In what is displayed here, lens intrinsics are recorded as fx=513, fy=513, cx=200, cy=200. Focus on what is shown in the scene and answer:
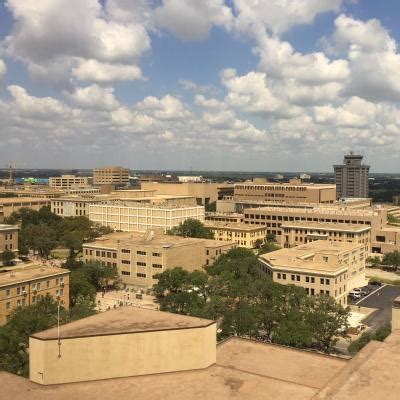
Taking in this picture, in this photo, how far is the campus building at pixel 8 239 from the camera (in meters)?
88.4

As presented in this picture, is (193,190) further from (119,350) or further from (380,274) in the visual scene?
(119,350)

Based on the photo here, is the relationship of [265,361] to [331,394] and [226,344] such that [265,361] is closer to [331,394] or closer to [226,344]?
[226,344]

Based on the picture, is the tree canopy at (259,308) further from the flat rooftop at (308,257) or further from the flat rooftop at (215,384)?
the flat rooftop at (215,384)

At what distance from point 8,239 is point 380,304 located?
202ft

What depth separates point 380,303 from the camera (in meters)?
68.6

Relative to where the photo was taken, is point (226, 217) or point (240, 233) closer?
point (240, 233)

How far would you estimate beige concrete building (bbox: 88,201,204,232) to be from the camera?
394 ft

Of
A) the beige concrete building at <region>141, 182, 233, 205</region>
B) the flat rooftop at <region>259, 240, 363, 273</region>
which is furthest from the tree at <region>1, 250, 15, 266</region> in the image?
the beige concrete building at <region>141, 182, 233, 205</region>

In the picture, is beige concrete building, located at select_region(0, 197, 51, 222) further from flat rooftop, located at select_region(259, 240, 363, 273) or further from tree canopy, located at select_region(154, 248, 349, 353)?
flat rooftop, located at select_region(259, 240, 363, 273)

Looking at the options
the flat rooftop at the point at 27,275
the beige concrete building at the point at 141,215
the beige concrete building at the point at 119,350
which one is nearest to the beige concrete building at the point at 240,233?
the beige concrete building at the point at 141,215

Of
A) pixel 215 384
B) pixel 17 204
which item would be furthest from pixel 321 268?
pixel 17 204

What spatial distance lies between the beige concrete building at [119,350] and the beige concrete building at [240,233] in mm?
82065

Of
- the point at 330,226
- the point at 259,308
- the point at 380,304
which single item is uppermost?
the point at 330,226

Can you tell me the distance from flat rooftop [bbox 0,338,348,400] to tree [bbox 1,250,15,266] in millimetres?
62950
